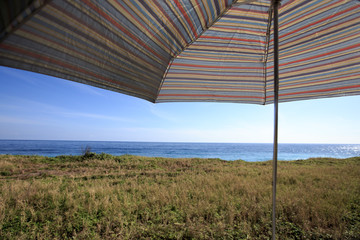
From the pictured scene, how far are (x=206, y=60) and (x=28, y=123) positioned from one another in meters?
54.5

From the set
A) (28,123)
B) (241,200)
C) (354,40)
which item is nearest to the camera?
(354,40)

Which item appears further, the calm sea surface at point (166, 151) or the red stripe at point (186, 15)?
the calm sea surface at point (166, 151)

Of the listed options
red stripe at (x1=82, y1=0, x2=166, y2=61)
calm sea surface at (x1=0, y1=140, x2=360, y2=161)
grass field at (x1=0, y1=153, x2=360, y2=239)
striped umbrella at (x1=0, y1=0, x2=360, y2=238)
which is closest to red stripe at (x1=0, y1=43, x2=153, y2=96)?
striped umbrella at (x1=0, y1=0, x2=360, y2=238)

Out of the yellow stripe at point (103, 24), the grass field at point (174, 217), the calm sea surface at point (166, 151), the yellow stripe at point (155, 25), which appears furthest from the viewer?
the calm sea surface at point (166, 151)

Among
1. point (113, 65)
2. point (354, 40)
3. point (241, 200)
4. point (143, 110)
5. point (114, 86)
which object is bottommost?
point (241, 200)

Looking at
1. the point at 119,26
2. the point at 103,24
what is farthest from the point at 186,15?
the point at 103,24

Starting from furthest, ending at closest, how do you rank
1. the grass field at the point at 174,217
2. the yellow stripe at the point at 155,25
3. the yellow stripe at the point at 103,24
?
the grass field at the point at 174,217
the yellow stripe at the point at 155,25
the yellow stripe at the point at 103,24

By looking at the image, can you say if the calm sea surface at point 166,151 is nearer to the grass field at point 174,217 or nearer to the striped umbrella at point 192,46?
the grass field at point 174,217

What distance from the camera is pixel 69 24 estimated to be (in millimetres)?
1056

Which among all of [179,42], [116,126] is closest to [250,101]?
[179,42]

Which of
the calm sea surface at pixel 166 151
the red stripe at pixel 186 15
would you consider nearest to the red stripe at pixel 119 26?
the red stripe at pixel 186 15

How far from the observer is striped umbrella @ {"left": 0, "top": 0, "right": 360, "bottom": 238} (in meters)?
1.03

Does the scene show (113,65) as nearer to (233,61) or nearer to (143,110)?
(233,61)

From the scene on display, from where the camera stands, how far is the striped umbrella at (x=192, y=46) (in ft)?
3.38
